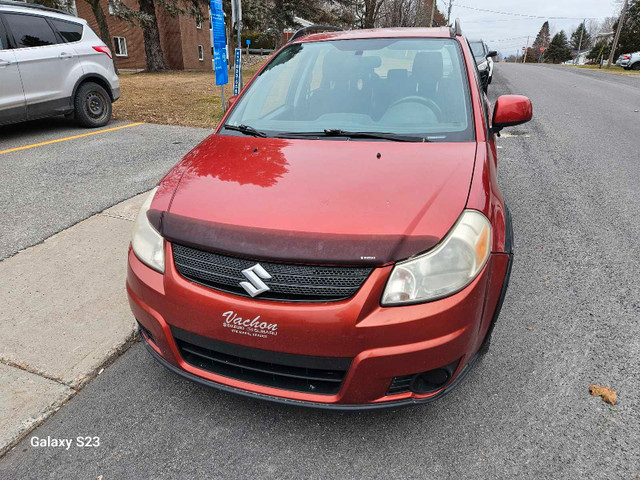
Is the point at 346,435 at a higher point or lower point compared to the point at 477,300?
lower

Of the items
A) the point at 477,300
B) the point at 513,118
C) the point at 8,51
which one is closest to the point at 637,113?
the point at 513,118

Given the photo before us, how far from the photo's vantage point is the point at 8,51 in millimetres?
6625

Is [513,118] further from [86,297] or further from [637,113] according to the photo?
[637,113]

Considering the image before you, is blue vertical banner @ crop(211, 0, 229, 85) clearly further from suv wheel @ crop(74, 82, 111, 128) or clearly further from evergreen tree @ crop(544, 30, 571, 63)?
evergreen tree @ crop(544, 30, 571, 63)

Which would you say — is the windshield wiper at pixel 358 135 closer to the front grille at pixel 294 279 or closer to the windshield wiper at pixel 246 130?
the windshield wiper at pixel 246 130

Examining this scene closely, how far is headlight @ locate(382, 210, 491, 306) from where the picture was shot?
5.76 ft

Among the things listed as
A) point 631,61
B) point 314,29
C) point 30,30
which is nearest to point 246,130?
point 314,29

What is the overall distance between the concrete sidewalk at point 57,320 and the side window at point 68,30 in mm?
4984

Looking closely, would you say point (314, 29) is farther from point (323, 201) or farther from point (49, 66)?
point (49, 66)

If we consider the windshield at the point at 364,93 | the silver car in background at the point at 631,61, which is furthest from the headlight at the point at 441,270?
the silver car in background at the point at 631,61

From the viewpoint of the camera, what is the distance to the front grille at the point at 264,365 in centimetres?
181

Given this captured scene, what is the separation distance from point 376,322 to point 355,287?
0.15 meters

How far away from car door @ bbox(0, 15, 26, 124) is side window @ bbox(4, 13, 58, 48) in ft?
0.53

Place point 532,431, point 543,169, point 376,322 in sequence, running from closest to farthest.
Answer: point 376,322, point 532,431, point 543,169
